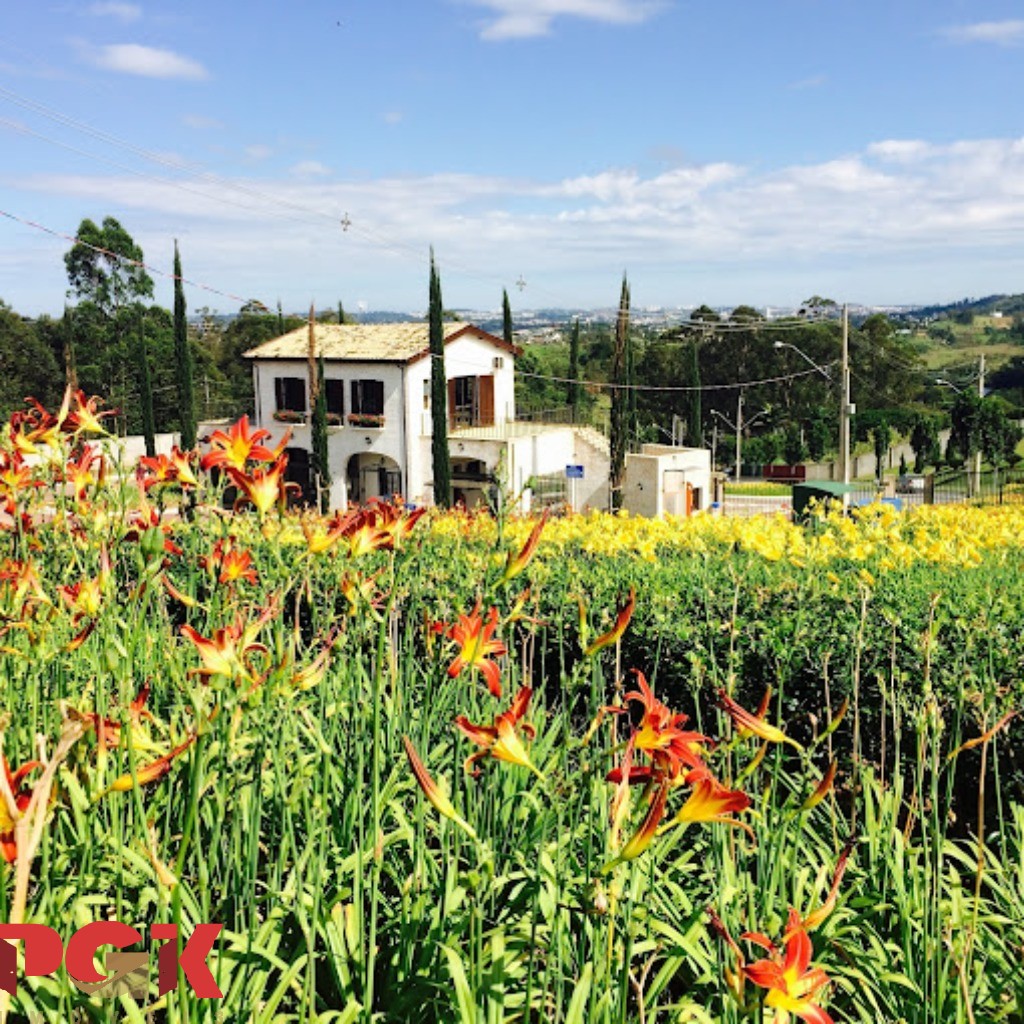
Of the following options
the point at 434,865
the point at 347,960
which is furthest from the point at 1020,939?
the point at 347,960

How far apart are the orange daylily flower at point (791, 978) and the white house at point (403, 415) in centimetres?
2172

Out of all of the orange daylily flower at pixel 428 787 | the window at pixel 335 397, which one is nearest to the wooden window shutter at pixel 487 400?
the window at pixel 335 397

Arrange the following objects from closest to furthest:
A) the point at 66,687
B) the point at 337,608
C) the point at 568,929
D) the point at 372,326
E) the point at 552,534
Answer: the point at 568,929 → the point at 66,687 → the point at 337,608 → the point at 552,534 → the point at 372,326

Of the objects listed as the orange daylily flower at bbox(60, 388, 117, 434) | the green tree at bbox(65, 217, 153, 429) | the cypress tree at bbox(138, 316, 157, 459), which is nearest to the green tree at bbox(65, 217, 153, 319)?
the green tree at bbox(65, 217, 153, 429)

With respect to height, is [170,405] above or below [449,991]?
above

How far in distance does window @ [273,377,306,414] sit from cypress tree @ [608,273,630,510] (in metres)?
7.96

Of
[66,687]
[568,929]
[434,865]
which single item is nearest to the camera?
[568,929]

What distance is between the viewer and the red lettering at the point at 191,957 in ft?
3.50

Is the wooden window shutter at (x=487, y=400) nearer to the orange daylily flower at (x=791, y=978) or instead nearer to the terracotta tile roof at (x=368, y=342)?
the terracotta tile roof at (x=368, y=342)

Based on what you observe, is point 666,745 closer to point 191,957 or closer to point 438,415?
point 191,957

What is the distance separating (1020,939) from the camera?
2.08 metres

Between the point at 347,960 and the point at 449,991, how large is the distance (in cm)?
29

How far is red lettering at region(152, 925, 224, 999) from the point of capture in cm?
107

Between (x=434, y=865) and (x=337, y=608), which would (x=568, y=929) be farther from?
(x=337, y=608)
